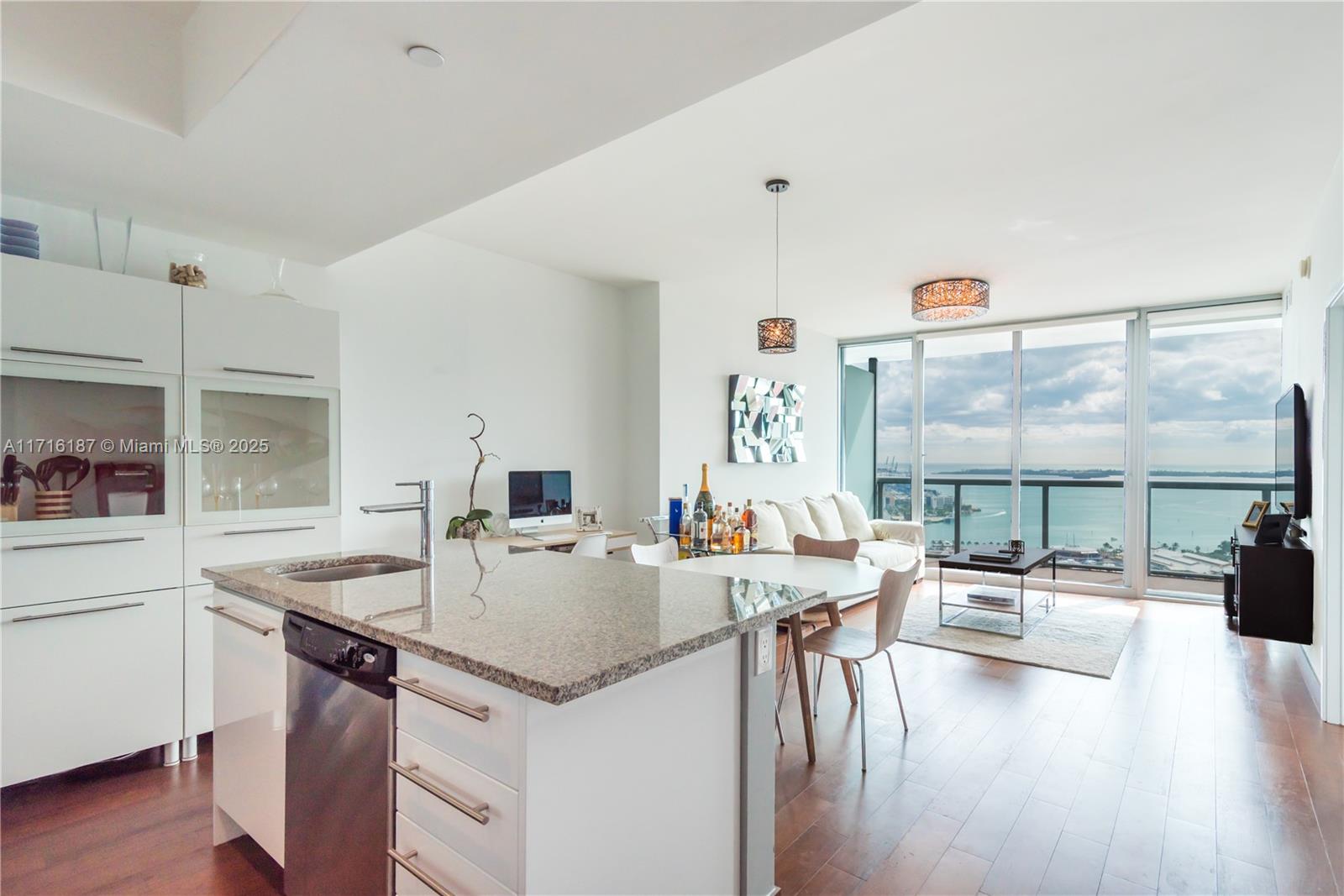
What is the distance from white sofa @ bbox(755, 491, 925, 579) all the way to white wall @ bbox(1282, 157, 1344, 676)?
2526mm

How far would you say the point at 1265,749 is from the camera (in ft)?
9.20

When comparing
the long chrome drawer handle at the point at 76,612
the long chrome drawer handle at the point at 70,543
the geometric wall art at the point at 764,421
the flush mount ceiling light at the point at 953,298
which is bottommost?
the long chrome drawer handle at the point at 76,612

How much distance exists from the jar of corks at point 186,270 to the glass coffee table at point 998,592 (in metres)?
4.75

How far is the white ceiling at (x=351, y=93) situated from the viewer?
157 cm

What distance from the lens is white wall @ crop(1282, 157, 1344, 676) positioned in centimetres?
308

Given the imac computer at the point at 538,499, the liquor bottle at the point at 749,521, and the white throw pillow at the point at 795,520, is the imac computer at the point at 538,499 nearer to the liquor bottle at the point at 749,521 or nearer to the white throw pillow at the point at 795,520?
the liquor bottle at the point at 749,521

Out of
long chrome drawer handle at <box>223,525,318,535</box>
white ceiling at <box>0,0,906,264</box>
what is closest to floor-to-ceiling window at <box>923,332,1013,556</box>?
white ceiling at <box>0,0,906,264</box>

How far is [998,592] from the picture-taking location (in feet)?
17.9

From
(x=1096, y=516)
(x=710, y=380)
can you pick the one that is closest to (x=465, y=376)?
(x=710, y=380)

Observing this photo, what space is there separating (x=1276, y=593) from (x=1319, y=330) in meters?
1.46

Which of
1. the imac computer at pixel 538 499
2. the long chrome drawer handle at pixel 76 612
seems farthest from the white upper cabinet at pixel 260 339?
the imac computer at pixel 538 499

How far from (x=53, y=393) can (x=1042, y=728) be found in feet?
14.0

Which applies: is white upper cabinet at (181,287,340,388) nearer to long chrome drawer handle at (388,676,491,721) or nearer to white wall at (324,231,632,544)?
white wall at (324,231,632,544)

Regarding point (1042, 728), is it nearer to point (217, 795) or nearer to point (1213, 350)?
point (217, 795)
